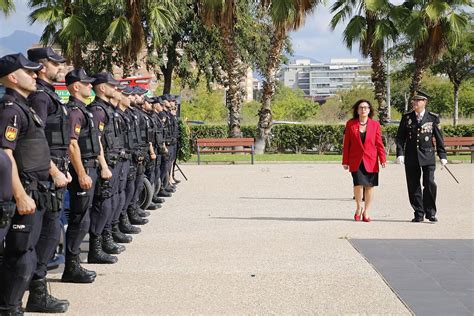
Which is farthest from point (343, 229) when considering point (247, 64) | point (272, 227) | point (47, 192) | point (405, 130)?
point (247, 64)

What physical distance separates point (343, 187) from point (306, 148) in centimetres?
1497

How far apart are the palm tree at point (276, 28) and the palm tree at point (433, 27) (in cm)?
395

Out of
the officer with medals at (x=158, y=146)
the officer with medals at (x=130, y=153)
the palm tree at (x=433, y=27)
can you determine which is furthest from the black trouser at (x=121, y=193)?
the palm tree at (x=433, y=27)

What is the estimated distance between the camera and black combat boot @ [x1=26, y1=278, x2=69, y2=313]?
5666 millimetres

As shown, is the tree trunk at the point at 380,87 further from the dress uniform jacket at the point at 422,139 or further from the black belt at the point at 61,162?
the black belt at the point at 61,162

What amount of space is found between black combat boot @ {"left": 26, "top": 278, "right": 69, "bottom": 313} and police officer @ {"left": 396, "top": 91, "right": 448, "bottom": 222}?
644 centimetres

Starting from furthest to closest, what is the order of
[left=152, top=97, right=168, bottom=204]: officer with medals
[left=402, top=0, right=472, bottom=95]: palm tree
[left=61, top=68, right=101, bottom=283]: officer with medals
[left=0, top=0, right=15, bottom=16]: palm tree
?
[left=402, top=0, right=472, bottom=95]: palm tree, [left=0, top=0, right=15, bottom=16]: palm tree, [left=152, top=97, right=168, bottom=204]: officer with medals, [left=61, top=68, right=101, bottom=283]: officer with medals

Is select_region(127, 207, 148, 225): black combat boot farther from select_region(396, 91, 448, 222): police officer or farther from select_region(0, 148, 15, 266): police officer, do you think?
select_region(0, 148, 15, 266): police officer

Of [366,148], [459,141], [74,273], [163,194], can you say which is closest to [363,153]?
[366,148]

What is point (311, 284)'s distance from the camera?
658cm

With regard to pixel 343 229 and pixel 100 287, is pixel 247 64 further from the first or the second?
pixel 100 287

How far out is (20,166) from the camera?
5.22 m

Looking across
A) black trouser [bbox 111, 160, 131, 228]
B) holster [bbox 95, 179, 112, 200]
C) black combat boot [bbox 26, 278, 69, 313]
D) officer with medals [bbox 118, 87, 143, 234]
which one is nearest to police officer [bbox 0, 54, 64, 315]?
black combat boot [bbox 26, 278, 69, 313]

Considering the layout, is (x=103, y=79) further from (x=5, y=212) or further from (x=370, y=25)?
(x=370, y=25)
